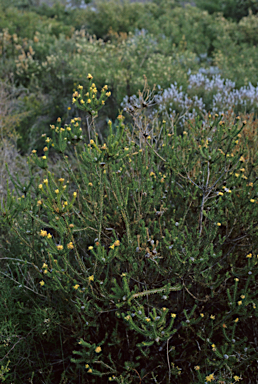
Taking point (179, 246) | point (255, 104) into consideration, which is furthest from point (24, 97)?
point (179, 246)

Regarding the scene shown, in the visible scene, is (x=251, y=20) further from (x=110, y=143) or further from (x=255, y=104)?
(x=110, y=143)

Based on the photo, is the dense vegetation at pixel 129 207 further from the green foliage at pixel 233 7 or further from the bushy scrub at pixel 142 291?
the green foliage at pixel 233 7

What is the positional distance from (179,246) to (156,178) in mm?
617

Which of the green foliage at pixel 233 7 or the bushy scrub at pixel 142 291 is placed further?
the green foliage at pixel 233 7

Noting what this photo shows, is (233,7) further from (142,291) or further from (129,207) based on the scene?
(142,291)

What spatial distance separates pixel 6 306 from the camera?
215 centimetres

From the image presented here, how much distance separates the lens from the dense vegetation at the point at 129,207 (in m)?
1.85

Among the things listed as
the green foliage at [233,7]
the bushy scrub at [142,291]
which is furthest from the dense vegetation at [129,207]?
the green foliage at [233,7]

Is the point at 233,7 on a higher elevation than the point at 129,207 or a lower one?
higher

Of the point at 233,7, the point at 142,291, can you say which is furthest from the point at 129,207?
the point at 233,7

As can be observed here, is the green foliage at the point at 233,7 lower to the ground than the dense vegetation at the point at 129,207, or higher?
higher

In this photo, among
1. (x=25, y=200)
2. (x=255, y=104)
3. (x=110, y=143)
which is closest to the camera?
(x=110, y=143)

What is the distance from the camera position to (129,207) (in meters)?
2.38

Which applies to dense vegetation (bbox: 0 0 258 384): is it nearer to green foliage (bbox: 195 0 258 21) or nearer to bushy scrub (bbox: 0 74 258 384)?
bushy scrub (bbox: 0 74 258 384)
